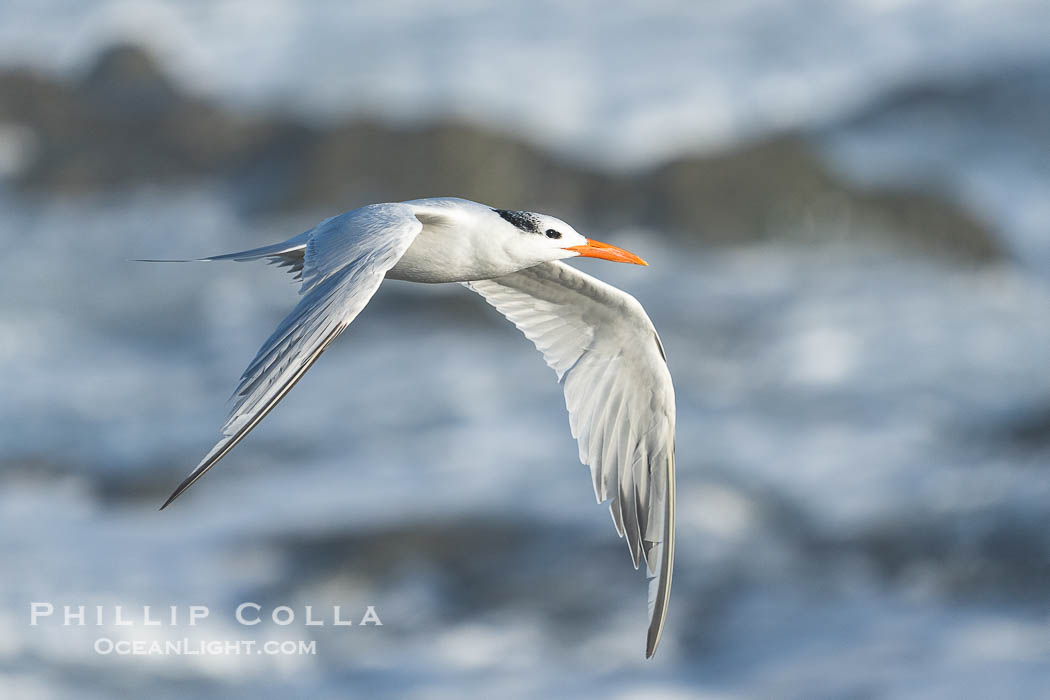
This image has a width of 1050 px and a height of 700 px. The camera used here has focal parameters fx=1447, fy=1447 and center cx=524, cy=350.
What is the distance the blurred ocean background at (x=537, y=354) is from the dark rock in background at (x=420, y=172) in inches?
3.9

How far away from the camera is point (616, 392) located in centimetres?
927

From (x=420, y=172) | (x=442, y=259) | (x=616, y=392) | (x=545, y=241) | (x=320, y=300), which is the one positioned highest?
(x=420, y=172)

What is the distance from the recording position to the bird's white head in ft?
26.3

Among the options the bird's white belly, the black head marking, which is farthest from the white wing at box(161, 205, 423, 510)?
the black head marking

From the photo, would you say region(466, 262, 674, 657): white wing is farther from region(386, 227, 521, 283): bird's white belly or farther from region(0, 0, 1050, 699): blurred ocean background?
region(0, 0, 1050, 699): blurred ocean background

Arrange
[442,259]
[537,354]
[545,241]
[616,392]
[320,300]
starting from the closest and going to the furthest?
[320,300], [442,259], [545,241], [616,392], [537,354]

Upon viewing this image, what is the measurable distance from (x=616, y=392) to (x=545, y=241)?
5.14 feet

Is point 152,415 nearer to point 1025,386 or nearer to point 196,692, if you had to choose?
point 196,692

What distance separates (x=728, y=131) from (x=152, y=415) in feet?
45.6

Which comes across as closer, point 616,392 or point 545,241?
point 545,241

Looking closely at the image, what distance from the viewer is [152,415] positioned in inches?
1122

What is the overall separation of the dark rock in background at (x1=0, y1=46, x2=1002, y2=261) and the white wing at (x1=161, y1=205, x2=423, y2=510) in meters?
21.5

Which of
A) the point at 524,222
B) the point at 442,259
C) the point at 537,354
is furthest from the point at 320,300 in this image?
the point at 537,354

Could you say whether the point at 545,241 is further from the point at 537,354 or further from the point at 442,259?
the point at 537,354
